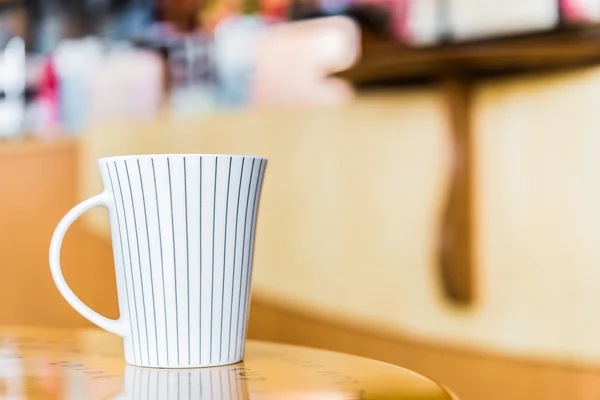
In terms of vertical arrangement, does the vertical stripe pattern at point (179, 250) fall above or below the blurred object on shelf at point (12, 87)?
below

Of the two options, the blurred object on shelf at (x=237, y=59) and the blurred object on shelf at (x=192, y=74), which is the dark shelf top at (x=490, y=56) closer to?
the blurred object on shelf at (x=237, y=59)

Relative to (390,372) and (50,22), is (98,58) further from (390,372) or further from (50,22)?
(390,372)

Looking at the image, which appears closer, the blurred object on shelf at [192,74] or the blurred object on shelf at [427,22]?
the blurred object on shelf at [427,22]

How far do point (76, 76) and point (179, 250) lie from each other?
253 centimetres

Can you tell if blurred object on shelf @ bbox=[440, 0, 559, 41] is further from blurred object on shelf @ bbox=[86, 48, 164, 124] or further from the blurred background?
blurred object on shelf @ bbox=[86, 48, 164, 124]

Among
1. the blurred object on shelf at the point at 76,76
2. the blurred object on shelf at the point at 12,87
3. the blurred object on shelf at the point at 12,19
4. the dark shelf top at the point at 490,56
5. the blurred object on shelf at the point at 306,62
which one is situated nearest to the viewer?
the dark shelf top at the point at 490,56

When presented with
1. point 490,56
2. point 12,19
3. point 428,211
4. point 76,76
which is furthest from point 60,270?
point 12,19

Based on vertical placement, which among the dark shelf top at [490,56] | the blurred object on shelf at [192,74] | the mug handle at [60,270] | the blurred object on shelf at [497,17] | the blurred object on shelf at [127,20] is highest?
the blurred object on shelf at [127,20]

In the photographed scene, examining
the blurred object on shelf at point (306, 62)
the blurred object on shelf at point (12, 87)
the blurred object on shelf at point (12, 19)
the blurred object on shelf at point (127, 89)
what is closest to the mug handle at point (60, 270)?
the blurred object on shelf at point (306, 62)

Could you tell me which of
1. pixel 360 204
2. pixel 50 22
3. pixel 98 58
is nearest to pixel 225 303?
pixel 360 204

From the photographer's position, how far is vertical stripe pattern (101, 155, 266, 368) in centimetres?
46

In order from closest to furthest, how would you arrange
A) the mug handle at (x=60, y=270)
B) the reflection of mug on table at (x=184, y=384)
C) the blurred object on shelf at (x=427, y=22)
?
the reflection of mug on table at (x=184, y=384)
the mug handle at (x=60, y=270)
the blurred object on shelf at (x=427, y=22)

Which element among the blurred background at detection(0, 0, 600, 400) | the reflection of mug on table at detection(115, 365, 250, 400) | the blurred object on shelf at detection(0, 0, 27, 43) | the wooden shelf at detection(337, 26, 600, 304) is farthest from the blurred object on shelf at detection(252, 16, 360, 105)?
the reflection of mug on table at detection(115, 365, 250, 400)

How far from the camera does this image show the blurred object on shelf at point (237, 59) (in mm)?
2426
